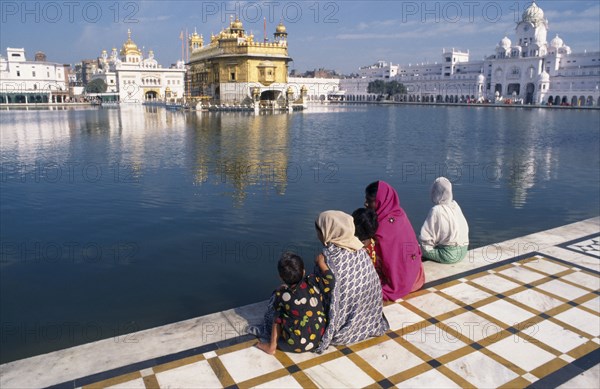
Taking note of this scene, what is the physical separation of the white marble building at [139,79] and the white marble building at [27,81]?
745 cm

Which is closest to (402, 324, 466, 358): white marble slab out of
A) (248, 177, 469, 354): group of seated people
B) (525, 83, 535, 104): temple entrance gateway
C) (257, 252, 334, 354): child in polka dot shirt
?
(248, 177, 469, 354): group of seated people

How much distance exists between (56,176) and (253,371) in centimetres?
1048

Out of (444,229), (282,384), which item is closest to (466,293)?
(444,229)

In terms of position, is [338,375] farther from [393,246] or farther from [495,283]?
[495,283]

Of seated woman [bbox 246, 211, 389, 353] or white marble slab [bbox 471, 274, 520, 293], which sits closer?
seated woman [bbox 246, 211, 389, 353]

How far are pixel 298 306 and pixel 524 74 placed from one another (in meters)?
77.0

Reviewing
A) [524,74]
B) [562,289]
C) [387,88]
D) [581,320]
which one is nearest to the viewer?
Result: [581,320]

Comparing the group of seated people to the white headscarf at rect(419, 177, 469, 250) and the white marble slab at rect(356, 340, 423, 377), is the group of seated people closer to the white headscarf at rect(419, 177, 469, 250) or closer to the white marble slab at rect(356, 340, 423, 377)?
the white marble slab at rect(356, 340, 423, 377)

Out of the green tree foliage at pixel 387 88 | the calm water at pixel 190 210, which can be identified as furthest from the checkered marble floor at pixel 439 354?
the green tree foliage at pixel 387 88

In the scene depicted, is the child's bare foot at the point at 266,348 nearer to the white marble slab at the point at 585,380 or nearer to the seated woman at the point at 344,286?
the seated woman at the point at 344,286

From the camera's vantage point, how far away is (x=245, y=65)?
151 feet

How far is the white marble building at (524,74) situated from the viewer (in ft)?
211

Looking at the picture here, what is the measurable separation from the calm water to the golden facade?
30.0m

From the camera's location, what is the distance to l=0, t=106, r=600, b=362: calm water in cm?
492
